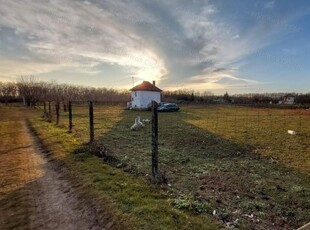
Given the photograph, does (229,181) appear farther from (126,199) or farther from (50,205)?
(50,205)

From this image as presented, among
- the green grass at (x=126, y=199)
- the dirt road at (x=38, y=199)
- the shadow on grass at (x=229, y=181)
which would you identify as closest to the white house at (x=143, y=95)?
the shadow on grass at (x=229, y=181)

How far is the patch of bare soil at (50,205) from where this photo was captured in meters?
5.11

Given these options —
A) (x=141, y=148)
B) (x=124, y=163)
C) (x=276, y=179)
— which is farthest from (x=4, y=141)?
(x=276, y=179)

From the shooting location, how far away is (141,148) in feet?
41.6

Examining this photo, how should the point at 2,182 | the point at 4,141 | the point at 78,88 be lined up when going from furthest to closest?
the point at 78,88
the point at 4,141
the point at 2,182

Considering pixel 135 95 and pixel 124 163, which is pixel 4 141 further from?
pixel 135 95

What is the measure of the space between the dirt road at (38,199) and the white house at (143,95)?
3754 cm

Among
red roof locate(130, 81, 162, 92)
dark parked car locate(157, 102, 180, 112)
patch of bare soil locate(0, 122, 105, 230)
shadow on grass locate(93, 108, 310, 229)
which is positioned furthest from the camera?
red roof locate(130, 81, 162, 92)

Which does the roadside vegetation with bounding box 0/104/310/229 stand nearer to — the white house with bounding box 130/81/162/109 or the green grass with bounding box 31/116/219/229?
the green grass with bounding box 31/116/219/229

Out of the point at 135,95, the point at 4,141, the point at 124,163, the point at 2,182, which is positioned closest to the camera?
the point at 2,182

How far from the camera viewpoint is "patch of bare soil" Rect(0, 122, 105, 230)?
511 centimetres

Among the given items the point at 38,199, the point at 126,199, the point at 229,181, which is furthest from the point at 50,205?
the point at 229,181

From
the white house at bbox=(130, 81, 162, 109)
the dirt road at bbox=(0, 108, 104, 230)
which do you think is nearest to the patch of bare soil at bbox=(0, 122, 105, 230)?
the dirt road at bbox=(0, 108, 104, 230)

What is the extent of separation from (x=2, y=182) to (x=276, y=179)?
7.93 metres
